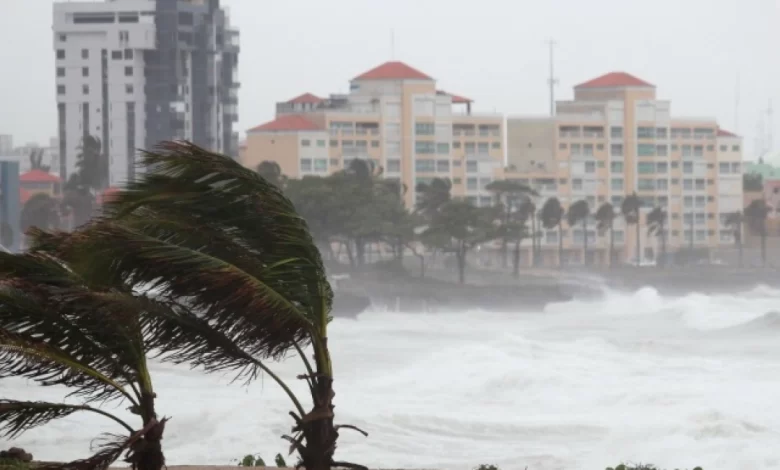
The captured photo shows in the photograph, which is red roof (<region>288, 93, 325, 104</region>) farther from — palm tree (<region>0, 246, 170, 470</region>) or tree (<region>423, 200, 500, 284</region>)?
palm tree (<region>0, 246, 170, 470</region>)

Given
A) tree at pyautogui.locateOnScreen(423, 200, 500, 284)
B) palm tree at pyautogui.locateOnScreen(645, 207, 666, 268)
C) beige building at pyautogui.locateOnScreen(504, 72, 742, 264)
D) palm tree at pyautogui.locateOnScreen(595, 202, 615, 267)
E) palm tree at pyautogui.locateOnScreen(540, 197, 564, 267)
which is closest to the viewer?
tree at pyautogui.locateOnScreen(423, 200, 500, 284)

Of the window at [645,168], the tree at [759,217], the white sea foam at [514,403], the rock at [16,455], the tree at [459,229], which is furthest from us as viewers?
the window at [645,168]

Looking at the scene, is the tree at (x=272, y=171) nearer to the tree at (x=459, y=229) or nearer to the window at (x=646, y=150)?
the tree at (x=459, y=229)

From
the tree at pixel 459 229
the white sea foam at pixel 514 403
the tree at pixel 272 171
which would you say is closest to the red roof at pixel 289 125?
the tree at pixel 272 171

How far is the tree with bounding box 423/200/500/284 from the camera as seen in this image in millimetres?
53406

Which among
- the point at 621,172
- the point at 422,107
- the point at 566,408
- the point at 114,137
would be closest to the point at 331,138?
the point at 422,107

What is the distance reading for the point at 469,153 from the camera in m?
61.6

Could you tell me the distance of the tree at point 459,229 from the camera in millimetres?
53406

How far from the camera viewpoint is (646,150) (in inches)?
2594

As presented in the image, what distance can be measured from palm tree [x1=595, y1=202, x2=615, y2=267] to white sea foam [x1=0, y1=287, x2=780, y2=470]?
1923cm

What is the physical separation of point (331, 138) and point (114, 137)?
8.18m

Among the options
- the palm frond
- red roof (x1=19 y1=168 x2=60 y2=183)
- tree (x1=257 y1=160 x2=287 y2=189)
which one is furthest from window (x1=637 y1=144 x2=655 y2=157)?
the palm frond

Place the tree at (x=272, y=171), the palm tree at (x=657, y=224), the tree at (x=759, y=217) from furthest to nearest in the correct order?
the tree at (x=759, y=217) → the palm tree at (x=657, y=224) → the tree at (x=272, y=171)

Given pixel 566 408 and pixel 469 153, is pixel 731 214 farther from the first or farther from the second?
pixel 566 408
